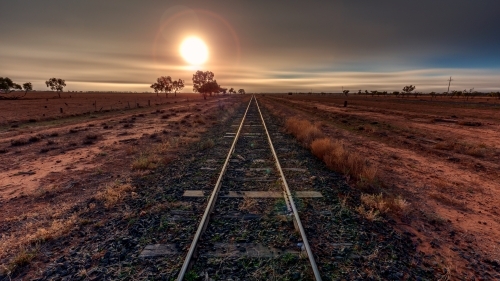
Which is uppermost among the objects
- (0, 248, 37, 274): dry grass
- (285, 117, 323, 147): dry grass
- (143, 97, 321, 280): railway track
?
(285, 117, 323, 147): dry grass

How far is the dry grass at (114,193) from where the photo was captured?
5.85 meters

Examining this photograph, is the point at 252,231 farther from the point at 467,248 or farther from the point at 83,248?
the point at 467,248

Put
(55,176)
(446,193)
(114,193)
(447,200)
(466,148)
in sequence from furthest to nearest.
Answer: (466,148)
(55,176)
(446,193)
(447,200)
(114,193)

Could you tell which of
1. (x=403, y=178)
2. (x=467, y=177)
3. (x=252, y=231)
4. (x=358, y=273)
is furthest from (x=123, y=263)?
(x=467, y=177)

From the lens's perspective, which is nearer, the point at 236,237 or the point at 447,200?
the point at 236,237

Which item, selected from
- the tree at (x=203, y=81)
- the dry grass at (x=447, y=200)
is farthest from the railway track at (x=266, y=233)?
the tree at (x=203, y=81)

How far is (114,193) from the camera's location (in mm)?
6180

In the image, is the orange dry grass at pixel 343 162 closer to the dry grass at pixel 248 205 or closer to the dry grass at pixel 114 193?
the dry grass at pixel 248 205

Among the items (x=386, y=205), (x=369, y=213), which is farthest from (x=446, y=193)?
(x=369, y=213)

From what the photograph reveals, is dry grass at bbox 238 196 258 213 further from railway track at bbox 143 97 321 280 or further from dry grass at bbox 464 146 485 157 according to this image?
dry grass at bbox 464 146 485 157

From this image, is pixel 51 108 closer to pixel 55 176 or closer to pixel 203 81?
pixel 55 176

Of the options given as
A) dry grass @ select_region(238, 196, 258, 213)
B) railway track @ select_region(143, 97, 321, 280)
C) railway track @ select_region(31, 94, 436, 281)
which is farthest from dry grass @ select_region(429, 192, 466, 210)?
dry grass @ select_region(238, 196, 258, 213)

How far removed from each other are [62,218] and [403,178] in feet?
31.5

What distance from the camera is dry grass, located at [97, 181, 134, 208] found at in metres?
5.85
